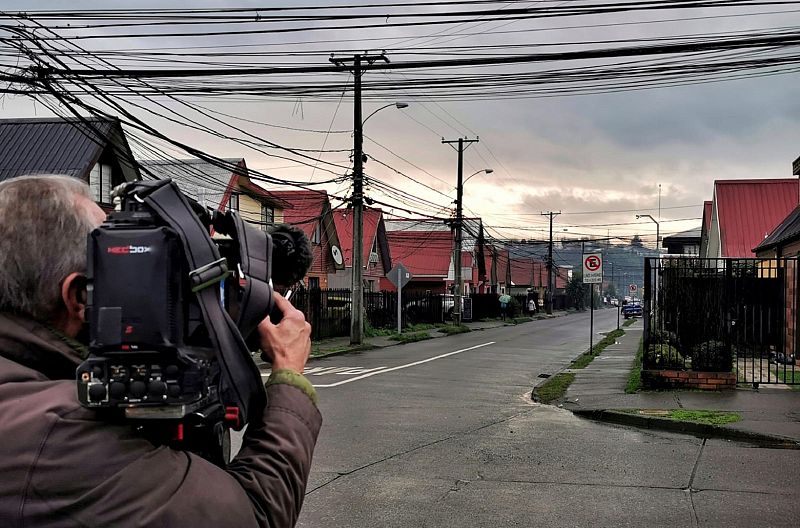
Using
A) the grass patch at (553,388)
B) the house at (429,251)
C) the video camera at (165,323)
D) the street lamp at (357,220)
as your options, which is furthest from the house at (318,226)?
the video camera at (165,323)

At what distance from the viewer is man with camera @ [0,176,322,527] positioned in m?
1.45

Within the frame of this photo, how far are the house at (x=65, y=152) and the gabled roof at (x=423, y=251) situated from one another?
135 ft

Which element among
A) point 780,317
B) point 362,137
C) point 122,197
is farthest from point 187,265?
point 362,137

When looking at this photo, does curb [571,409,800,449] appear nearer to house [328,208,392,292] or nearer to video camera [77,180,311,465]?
video camera [77,180,311,465]

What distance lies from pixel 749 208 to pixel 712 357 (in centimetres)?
2565

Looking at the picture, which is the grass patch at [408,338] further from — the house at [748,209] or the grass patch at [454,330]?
the house at [748,209]

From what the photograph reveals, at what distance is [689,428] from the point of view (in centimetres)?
1016

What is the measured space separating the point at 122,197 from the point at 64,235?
15cm

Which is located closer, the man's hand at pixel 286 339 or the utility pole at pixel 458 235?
the man's hand at pixel 286 339

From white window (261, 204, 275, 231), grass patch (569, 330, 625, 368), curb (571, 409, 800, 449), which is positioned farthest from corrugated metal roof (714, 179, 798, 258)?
curb (571, 409, 800, 449)

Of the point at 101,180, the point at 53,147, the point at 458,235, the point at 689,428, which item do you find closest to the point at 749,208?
the point at 458,235

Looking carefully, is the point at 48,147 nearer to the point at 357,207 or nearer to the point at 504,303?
the point at 357,207

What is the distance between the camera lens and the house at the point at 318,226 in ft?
143

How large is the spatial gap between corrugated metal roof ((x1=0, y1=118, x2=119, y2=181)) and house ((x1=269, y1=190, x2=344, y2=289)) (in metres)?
16.4
